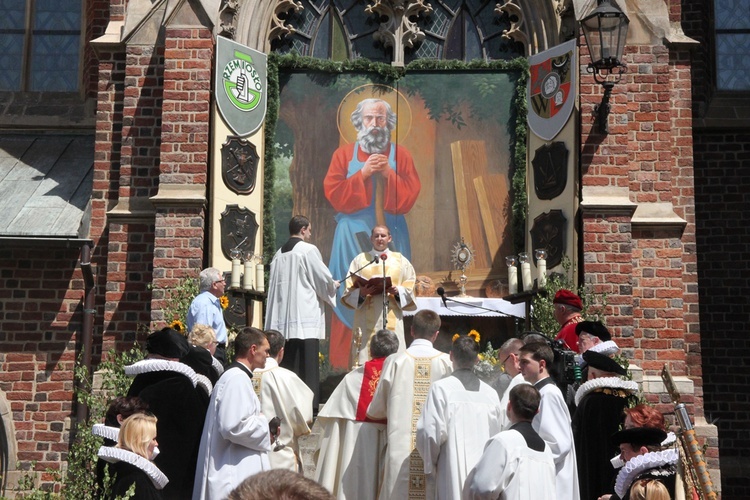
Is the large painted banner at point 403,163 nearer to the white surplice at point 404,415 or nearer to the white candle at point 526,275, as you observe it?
the white candle at point 526,275

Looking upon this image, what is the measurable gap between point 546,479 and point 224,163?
7528 mm

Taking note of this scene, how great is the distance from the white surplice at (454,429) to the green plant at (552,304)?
3990mm

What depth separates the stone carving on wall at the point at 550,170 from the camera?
14.3 m

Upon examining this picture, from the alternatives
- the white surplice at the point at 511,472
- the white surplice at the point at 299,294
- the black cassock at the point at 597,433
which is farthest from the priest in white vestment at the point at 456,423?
the white surplice at the point at 299,294

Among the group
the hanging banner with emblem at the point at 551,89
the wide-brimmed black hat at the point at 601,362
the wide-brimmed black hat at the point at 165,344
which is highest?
the hanging banner with emblem at the point at 551,89

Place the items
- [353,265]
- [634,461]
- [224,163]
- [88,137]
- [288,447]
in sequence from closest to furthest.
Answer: [634,461], [288,447], [353,265], [224,163], [88,137]

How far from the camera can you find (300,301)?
12.5 meters

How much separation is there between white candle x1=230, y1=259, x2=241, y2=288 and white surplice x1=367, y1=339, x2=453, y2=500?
4.30m

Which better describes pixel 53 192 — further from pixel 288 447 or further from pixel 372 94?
pixel 288 447

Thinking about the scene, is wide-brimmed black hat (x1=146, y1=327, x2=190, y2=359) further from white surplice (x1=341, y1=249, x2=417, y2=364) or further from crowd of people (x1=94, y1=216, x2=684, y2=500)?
white surplice (x1=341, y1=249, x2=417, y2=364)

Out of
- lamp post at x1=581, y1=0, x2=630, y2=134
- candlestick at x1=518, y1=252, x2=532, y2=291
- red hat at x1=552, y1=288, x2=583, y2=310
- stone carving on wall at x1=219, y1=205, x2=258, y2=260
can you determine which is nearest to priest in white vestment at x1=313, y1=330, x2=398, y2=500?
red hat at x1=552, y1=288, x2=583, y2=310

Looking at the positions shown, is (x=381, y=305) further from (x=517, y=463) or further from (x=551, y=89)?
(x=517, y=463)

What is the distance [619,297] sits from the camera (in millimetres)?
13578

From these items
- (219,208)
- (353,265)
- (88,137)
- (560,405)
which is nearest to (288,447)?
(560,405)
